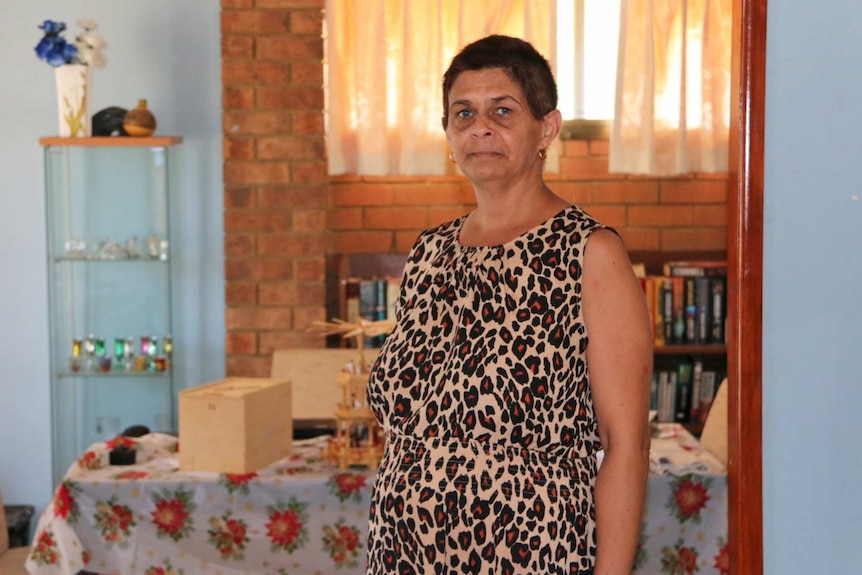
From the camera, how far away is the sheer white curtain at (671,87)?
388cm

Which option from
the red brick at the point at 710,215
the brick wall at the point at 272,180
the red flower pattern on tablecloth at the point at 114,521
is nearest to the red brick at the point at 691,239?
the red brick at the point at 710,215

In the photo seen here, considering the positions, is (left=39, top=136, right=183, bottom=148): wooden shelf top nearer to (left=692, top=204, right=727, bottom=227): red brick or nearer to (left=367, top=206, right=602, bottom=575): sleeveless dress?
(left=692, top=204, right=727, bottom=227): red brick

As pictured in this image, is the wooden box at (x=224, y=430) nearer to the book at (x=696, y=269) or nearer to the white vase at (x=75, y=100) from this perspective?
the white vase at (x=75, y=100)

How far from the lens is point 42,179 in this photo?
423 centimetres

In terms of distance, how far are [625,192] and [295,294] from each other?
1405mm

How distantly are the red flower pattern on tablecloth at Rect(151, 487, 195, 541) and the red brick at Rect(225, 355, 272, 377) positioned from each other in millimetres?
1392

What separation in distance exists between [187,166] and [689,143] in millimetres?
1909

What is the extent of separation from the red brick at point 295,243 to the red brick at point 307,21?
74 cm

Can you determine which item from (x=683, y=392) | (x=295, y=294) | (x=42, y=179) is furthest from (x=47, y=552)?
(x=683, y=392)

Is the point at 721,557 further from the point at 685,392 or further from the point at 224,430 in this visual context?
the point at 685,392

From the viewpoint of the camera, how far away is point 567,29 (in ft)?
13.2

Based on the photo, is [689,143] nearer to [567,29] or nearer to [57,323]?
[567,29]

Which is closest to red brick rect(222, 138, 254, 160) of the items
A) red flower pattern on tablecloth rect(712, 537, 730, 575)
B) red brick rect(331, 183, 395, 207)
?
red brick rect(331, 183, 395, 207)

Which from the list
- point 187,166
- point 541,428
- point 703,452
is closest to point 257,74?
point 187,166
